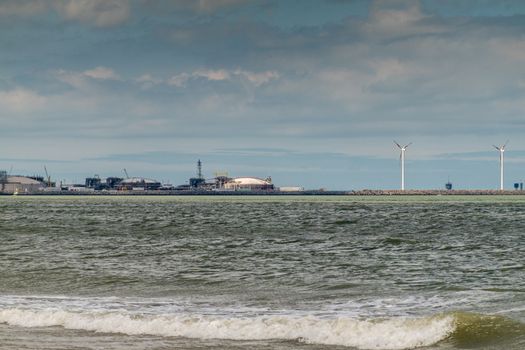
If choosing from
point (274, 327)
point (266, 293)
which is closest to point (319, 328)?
point (274, 327)

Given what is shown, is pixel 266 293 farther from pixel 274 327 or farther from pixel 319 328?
pixel 319 328

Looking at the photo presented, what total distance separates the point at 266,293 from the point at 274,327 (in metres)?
10.4

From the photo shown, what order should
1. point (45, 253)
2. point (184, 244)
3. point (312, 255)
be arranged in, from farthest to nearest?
point (184, 244) < point (45, 253) < point (312, 255)

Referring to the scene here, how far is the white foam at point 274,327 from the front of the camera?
2406 centimetres

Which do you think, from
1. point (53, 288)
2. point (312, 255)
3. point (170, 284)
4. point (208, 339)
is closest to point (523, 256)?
point (312, 255)

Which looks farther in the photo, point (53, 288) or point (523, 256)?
point (523, 256)

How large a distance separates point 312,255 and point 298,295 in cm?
2115

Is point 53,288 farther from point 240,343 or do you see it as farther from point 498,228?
Result: point 498,228

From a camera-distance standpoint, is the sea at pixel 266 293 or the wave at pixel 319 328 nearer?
the wave at pixel 319 328

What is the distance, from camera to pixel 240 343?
24.0 metres

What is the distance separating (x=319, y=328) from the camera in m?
25.1

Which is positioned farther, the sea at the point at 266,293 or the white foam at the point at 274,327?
the sea at the point at 266,293

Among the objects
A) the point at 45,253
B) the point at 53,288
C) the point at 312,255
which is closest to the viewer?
the point at 53,288

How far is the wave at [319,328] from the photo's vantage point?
79.0ft
